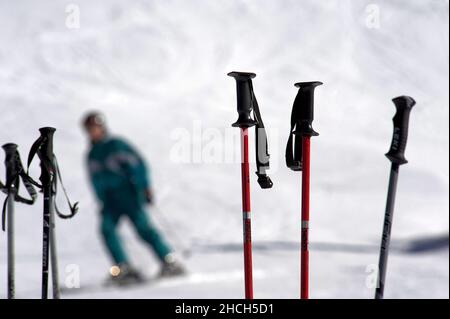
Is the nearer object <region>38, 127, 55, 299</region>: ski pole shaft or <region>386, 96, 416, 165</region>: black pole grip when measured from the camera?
<region>386, 96, 416, 165</region>: black pole grip

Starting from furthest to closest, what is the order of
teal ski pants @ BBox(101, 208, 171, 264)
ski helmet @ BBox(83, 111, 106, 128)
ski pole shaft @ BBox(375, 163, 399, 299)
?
teal ski pants @ BBox(101, 208, 171, 264)
ski helmet @ BBox(83, 111, 106, 128)
ski pole shaft @ BBox(375, 163, 399, 299)

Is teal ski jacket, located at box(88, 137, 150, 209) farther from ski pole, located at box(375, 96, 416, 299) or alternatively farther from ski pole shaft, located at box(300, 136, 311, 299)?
ski pole, located at box(375, 96, 416, 299)

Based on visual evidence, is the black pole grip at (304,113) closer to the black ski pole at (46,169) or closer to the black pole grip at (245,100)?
the black pole grip at (245,100)

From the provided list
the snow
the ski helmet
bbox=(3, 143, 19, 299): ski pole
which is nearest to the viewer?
bbox=(3, 143, 19, 299): ski pole

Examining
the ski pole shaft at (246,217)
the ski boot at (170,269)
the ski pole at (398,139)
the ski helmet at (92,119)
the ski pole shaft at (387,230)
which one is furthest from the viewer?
the ski boot at (170,269)

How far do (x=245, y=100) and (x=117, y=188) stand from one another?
249 cm

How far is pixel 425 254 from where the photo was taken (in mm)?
7211

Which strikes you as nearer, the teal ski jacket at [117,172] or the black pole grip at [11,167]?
the black pole grip at [11,167]

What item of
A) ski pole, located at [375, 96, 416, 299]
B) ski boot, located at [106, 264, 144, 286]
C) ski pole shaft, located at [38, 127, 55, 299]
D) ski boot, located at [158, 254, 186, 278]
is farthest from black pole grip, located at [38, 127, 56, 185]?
ski boot, located at [158, 254, 186, 278]

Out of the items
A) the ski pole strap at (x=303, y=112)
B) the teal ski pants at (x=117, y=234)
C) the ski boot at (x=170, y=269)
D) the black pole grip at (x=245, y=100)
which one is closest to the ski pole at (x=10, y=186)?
the black pole grip at (x=245, y=100)

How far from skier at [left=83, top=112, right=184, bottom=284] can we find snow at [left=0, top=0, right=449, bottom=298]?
13.3 inches

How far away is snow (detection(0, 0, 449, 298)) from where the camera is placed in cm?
673

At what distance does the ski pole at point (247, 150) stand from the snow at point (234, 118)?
1.35 metres

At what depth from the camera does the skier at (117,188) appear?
18.1 feet
